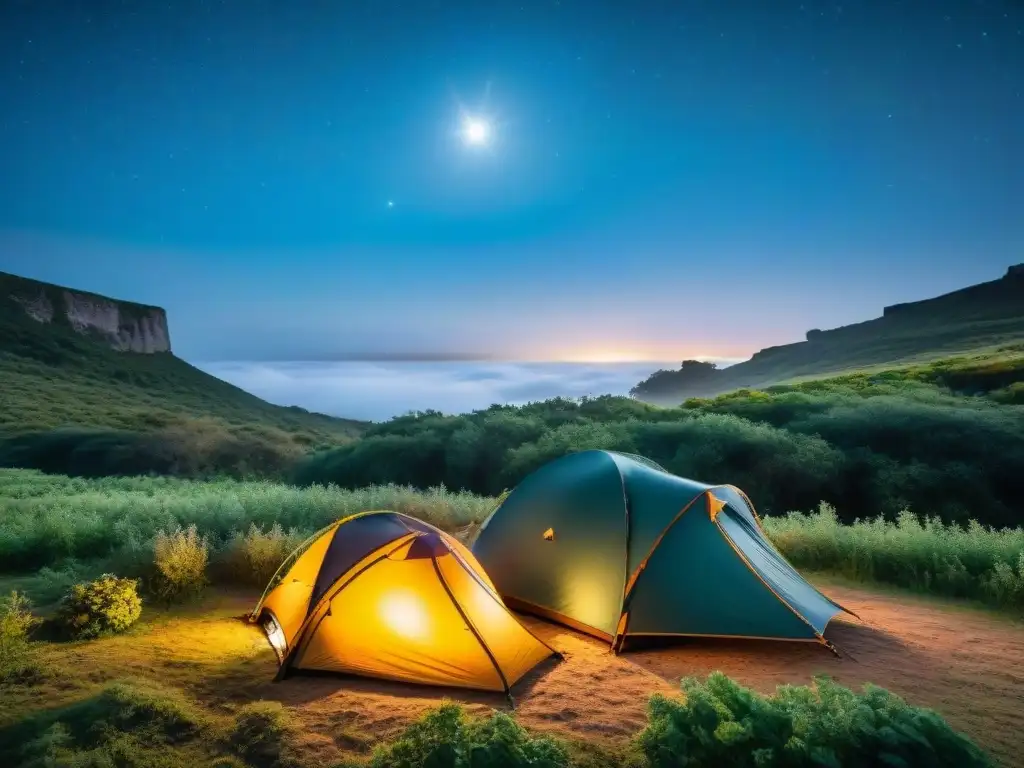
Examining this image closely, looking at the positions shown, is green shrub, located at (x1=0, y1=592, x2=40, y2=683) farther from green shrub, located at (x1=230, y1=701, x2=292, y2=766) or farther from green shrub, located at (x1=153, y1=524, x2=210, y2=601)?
green shrub, located at (x1=230, y1=701, x2=292, y2=766)

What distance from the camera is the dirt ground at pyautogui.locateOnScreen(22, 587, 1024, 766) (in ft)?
16.2

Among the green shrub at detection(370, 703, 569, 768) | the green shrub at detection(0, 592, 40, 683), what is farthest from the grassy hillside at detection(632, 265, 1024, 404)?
the green shrub at detection(370, 703, 569, 768)

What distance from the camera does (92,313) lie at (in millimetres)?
72375

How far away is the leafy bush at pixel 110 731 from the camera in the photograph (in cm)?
412

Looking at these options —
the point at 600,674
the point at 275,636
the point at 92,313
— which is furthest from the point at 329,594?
the point at 92,313

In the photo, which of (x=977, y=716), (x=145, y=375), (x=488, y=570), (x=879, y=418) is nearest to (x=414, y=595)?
(x=488, y=570)

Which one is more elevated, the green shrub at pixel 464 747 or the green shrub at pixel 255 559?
the green shrub at pixel 255 559

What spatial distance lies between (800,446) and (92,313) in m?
82.4

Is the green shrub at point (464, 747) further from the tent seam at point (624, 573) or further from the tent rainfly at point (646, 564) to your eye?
the tent rainfly at point (646, 564)

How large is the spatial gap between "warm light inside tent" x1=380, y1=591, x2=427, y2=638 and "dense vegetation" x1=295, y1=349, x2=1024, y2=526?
51.4 feet

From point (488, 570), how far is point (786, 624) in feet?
12.7

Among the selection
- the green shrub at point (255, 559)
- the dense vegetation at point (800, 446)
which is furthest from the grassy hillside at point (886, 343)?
the green shrub at point (255, 559)

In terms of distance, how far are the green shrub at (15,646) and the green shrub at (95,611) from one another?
1.21ft

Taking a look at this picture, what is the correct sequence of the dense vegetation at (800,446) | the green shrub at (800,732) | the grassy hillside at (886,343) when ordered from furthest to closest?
the grassy hillside at (886,343)
the dense vegetation at (800,446)
the green shrub at (800,732)
